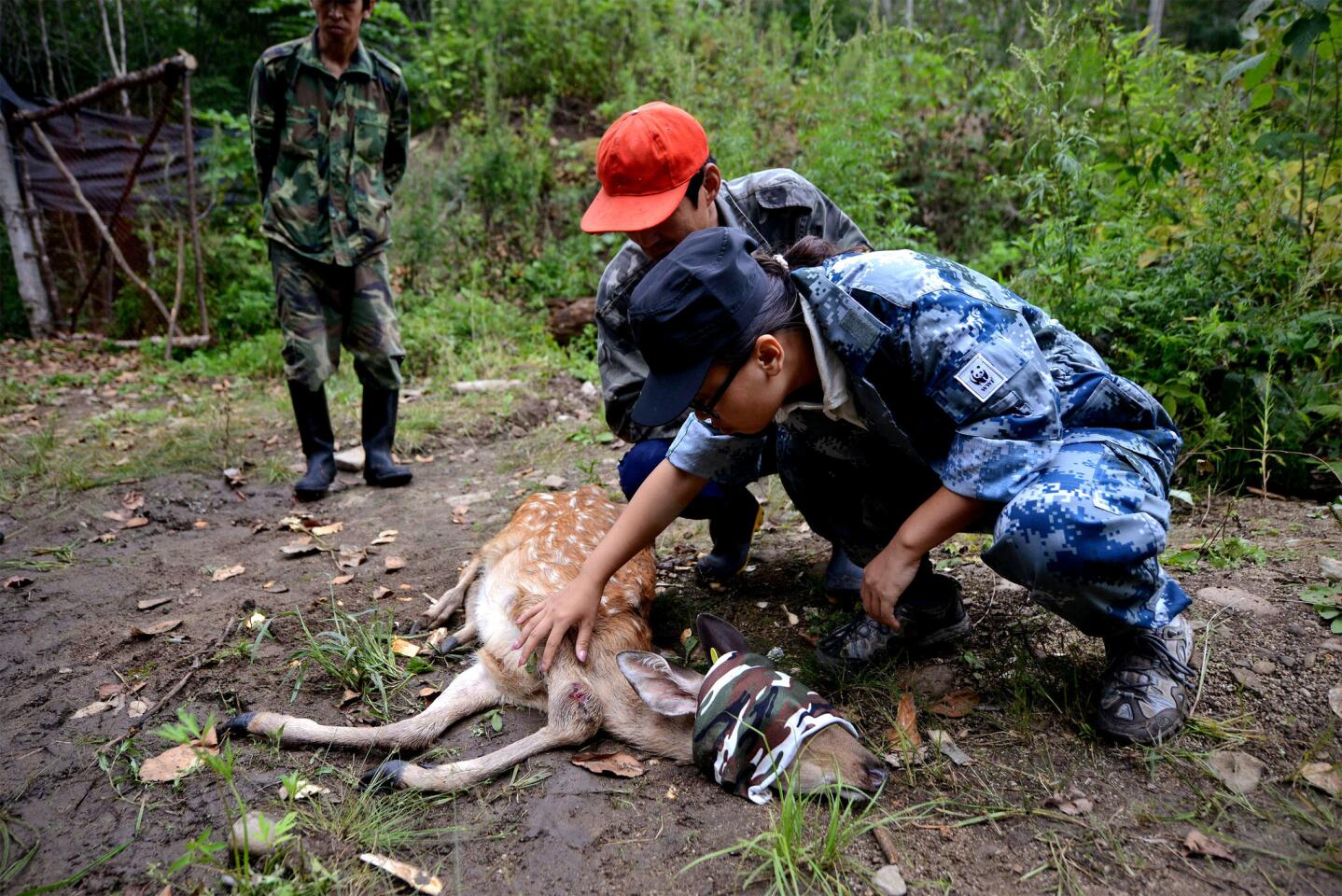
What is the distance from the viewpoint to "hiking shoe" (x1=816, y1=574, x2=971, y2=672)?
9.11ft

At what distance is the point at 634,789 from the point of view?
7.53ft

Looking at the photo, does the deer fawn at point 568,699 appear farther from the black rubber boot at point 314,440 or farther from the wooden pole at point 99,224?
the wooden pole at point 99,224

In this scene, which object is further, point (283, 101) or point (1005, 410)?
point (283, 101)

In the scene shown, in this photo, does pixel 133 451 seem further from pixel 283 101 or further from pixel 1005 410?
pixel 1005 410

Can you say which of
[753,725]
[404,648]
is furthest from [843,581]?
[404,648]

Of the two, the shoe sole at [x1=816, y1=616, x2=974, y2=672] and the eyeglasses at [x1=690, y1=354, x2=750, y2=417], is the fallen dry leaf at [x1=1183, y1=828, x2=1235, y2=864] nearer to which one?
the shoe sole at [x1=816, y1=616, x2=974, y2=672]

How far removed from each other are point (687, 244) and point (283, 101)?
387 cm

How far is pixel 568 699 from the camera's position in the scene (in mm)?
2557

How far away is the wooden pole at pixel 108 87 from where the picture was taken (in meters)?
7.96

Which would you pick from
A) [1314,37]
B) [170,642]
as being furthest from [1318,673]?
[170,642]

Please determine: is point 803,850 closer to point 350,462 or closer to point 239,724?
point 239,724

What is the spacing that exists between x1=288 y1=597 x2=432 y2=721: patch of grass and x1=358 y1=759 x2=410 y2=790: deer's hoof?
13.4 inches

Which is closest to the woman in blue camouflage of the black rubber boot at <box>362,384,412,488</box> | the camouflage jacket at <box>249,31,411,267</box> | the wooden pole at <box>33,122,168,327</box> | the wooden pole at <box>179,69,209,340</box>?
the black rubber boot at <box>362,384,412,488</box>

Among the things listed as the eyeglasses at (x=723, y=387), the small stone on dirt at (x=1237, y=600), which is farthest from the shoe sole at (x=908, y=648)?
the eyeglasses at (x=723, y=387)
